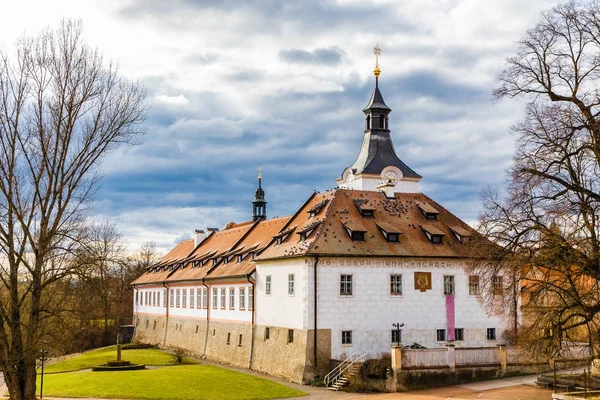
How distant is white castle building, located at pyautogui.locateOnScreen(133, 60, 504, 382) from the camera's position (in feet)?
115

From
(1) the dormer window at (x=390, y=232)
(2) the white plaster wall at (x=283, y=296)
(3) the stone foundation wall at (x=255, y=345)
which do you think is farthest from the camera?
(1) the dormer window at (x=390, y=232)

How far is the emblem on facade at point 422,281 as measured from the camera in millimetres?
36719

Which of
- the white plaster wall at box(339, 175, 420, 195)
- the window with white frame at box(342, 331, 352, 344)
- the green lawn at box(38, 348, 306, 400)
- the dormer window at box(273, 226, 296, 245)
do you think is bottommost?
the green lawn at box(38, 348, 306, 400)

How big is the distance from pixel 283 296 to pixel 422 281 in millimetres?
Result: 7359

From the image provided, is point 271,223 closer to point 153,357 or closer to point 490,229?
point 153,357

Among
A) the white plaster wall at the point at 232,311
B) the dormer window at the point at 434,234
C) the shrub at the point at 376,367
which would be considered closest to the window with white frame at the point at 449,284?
the dormer window at the point at 434,234

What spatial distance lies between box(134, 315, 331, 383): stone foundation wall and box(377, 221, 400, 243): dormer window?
630cm

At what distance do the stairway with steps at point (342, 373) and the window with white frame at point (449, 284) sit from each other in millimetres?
6524

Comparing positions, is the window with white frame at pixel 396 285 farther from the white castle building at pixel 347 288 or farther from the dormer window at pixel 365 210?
the dormer window at pixel 365 210

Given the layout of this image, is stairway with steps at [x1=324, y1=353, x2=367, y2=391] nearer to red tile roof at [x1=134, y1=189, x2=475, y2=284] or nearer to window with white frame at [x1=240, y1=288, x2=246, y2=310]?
red tile roof at [x1=134, y1=189, x2=475, y2=284]

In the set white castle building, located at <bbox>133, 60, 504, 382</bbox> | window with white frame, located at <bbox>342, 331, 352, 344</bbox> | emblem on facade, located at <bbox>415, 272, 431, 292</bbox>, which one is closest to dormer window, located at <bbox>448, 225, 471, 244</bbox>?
white castle building, located at <bbox>133, 60, 504, 382</bbox>

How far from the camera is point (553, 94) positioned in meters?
22.9

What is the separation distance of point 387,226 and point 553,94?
16.2 metres

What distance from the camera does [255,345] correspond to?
4038cm
